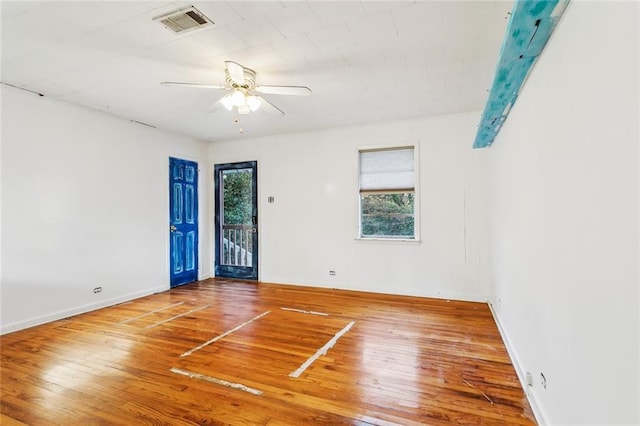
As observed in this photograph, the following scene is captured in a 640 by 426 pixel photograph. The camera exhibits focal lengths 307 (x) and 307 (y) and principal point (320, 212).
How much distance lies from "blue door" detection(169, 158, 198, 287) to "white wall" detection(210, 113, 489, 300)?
0.77m

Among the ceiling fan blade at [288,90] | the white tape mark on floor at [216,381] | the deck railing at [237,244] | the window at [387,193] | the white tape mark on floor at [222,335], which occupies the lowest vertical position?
the white tape mark on floor at [216,381]

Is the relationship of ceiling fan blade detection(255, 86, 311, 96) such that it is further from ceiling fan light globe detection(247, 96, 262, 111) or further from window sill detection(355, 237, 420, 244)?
window sill detection(355, 237, 420, 244)

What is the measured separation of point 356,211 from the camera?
505 cm

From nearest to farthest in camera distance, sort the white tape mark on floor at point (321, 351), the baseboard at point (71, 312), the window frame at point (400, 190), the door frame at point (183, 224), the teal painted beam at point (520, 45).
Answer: the teal painted beam at point (520, 45), the white tape mark on floor at point (321, 351), the baseboard at point (71, 312), the window frame at point (400, 190), the door frame at point (183, 224)

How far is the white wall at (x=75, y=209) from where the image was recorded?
344 cm

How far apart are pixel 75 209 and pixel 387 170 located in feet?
14.5

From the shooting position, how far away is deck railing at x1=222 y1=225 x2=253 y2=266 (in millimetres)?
5965

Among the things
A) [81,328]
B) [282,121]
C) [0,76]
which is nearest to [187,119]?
[282,121]

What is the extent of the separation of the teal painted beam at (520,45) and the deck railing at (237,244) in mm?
4600

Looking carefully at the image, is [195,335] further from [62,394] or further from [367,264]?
[367,264]

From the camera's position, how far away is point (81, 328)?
348cm

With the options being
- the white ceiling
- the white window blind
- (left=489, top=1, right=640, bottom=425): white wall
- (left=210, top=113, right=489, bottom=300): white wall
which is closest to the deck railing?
(left=210, top=113, right=489, bottom=300): white wall

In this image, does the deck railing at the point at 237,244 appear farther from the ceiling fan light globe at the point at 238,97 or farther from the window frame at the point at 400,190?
the ceiling fan light globe at the point at 238,97

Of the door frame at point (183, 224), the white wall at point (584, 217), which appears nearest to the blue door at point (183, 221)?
the door frame at point (183, 224)
